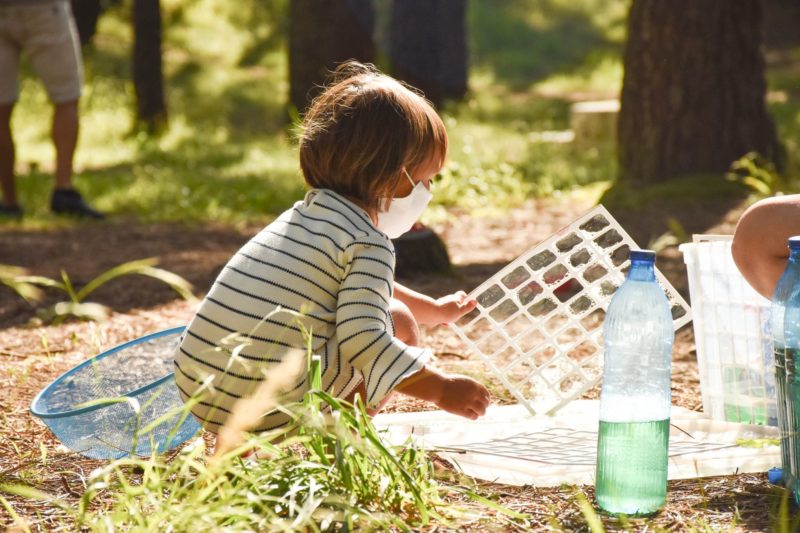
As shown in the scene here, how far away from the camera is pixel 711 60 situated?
573 centimetres

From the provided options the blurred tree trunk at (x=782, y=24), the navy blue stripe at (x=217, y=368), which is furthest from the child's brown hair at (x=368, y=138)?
the blurred tree trunk at (x=782, y=24)

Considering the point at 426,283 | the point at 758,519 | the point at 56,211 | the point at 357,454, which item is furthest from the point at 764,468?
the point at 56,211

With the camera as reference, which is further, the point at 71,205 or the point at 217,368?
the point at 71,205

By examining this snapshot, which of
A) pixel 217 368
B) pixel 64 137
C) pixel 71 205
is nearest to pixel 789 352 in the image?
pixel 217 368

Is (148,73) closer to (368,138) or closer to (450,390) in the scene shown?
(368,138)

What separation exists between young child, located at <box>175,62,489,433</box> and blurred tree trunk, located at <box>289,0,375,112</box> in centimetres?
687

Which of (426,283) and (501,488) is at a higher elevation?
(426,283)

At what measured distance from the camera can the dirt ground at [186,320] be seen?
205 cm

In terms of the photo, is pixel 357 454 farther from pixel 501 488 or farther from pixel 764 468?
pixel 764 468

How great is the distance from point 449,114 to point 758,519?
Answer: 8765 millimetres

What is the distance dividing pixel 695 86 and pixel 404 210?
3.90 m

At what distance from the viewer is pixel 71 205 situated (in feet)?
20.1

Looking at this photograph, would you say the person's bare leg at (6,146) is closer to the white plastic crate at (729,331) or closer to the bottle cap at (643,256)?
the white plastic crate at (729,331)

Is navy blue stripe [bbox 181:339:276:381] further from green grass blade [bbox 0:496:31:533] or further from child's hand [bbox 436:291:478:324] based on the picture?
child's hand [bbox 436:291:478:324]
